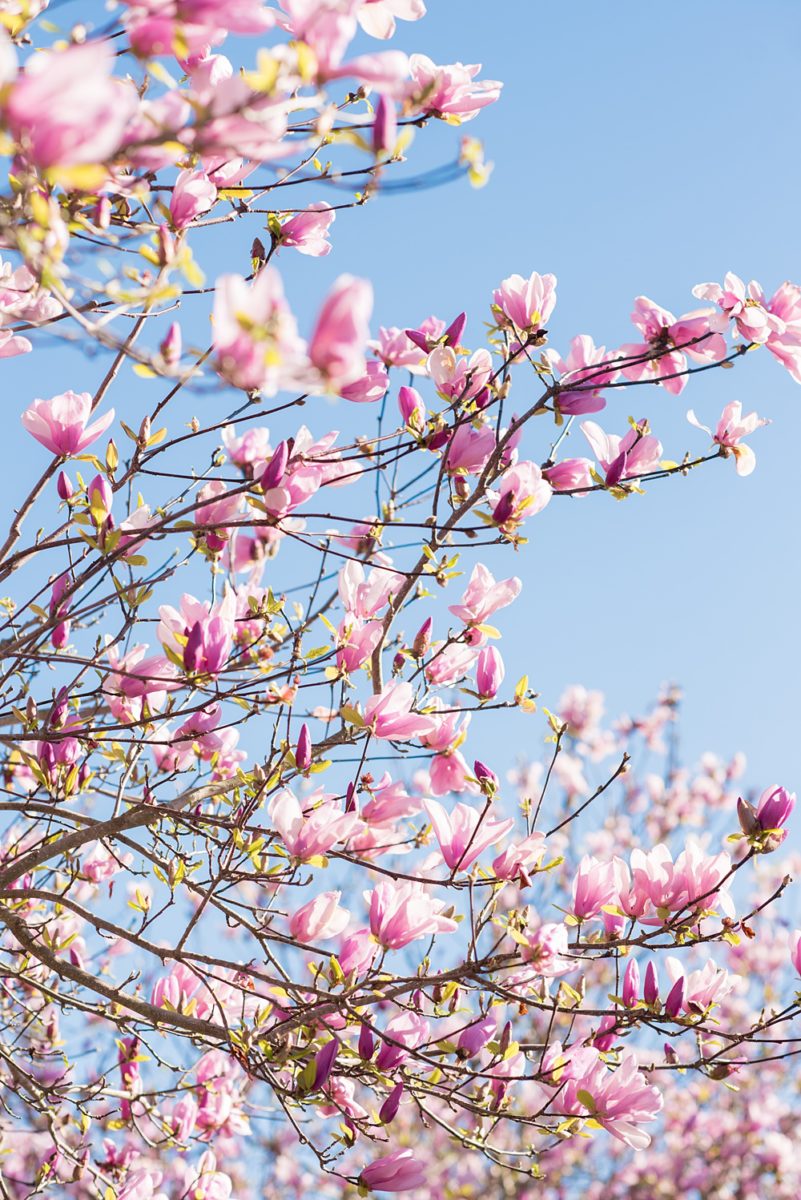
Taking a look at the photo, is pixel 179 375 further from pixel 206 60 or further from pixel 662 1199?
pixel 662 1199

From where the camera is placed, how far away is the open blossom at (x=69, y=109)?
37.2 inches

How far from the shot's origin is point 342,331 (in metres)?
1.09

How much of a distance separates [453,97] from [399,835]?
5.57 feet

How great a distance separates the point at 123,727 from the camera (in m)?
2.06

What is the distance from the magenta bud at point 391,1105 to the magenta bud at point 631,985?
0.53 meters

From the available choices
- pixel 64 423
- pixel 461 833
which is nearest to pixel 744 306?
pixel 461 833

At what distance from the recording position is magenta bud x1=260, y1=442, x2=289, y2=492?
1867mm

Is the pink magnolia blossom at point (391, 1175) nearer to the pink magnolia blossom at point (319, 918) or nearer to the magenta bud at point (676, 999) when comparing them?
the pink magnolia blossom at point (319, 918)

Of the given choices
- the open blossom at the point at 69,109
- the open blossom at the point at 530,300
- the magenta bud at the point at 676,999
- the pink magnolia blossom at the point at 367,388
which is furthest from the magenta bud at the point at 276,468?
the magenta bud at the point at 676,999

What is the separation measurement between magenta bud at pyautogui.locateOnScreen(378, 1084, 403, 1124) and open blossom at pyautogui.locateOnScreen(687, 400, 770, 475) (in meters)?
1.65

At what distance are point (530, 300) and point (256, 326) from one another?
1.36 m

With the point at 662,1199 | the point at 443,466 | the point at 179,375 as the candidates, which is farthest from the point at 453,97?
the point at 662,1199

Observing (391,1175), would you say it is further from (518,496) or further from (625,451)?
(625,451)

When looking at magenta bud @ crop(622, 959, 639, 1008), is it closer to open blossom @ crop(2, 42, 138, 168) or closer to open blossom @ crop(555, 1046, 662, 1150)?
open blossom @ crop(555, 1046, 662, 1150)
